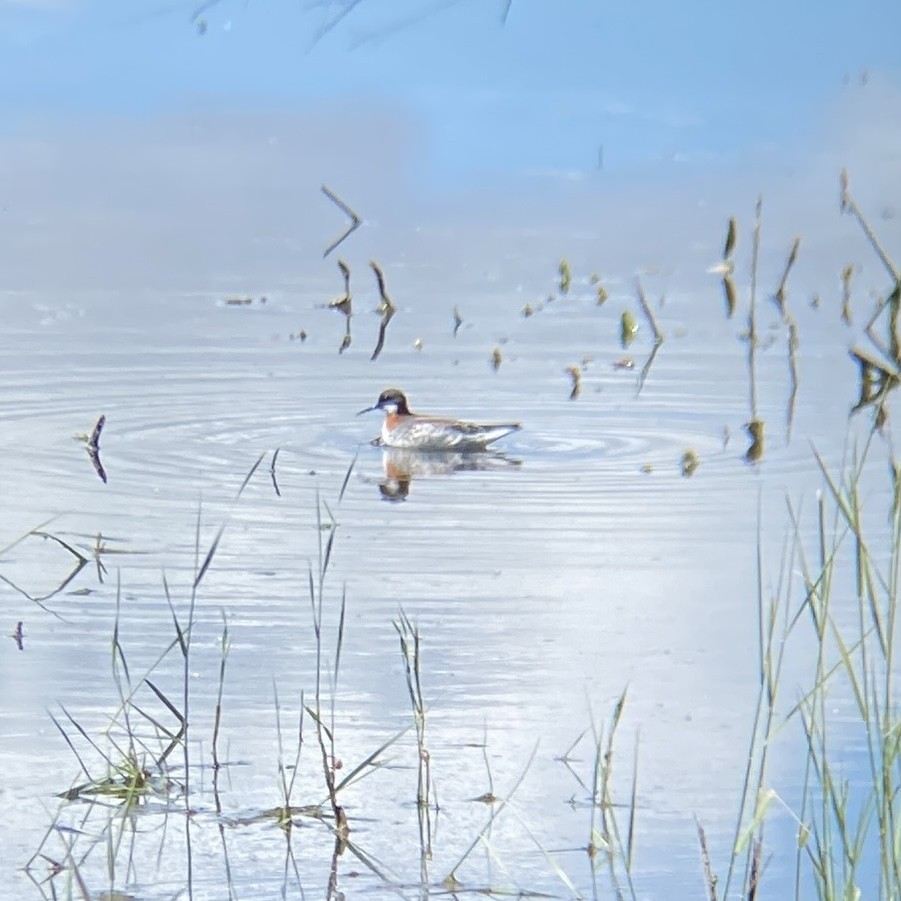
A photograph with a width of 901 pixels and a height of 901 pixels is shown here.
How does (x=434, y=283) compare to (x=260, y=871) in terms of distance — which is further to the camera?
(x=434, y=283)

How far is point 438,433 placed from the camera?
9523mm

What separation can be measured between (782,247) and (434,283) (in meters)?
2.65

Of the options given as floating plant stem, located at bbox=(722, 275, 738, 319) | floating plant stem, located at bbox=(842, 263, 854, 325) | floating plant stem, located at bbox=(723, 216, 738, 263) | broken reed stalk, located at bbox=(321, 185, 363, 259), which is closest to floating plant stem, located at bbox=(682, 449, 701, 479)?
floating plant stem, located at bbox=(842, 263, 854, 325)

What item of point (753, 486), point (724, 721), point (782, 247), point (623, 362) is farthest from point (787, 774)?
point (782, 247)

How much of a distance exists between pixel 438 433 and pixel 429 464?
35cm

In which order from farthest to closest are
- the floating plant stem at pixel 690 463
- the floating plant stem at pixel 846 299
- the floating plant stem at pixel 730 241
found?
the floating plant stem at pixel 730 241, the floating plant stem at pixel 846 299, the floating plant stem at pixel 690 463

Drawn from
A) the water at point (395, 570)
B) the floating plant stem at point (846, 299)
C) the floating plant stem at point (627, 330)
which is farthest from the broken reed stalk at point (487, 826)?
the floating plant stem at point (846, 299)

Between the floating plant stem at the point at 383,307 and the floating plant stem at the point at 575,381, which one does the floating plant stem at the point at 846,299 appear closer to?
the floating plant stem at the point at 575,381

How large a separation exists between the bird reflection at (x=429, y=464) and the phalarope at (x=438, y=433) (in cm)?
3

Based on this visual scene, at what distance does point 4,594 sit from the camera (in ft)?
21.4

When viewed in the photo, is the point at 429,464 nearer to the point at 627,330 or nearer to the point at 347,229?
the point at 627,330

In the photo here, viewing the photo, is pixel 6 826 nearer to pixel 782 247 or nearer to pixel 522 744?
pixel 522 744

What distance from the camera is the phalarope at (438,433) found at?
9.45m

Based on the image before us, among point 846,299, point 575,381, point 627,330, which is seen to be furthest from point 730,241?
point 575,381
